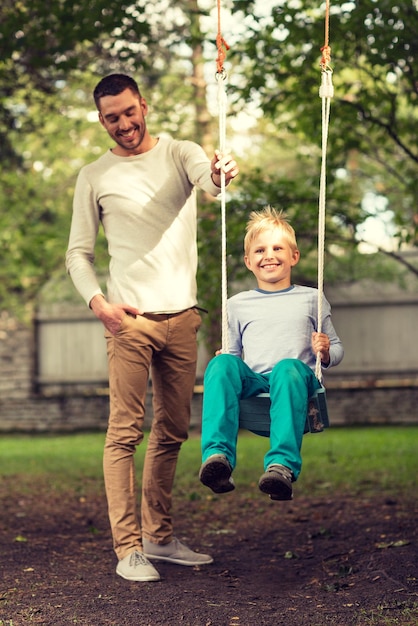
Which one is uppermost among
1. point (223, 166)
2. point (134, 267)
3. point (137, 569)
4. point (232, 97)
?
point (232, 97)

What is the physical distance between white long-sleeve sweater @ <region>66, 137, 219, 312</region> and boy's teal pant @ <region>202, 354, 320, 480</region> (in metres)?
0.65

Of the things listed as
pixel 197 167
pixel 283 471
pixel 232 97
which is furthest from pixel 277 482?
pixel 232 97

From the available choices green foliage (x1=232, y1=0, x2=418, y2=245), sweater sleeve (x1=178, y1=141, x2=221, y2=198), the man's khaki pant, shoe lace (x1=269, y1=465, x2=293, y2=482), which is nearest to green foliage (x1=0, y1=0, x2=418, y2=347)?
green foliage (x1=232, y1=0, x2=418, y2=245)

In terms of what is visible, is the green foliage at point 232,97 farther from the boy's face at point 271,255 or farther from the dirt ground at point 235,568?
the boy's face at point 271,255

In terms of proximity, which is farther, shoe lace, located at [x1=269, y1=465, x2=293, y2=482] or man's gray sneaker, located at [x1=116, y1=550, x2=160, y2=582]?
man's gray sneaker, located at [x1=116, y1=550, x2=160, y2=582]

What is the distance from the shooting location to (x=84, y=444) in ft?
40.8

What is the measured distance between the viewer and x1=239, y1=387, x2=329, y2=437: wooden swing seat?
3855mm

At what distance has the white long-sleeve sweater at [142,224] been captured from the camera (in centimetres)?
430

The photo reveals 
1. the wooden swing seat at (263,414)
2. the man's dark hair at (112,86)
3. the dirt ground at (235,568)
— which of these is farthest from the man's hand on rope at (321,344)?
the man's dark hair at (112,86)

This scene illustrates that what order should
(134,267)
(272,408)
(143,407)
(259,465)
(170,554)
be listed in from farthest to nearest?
(259,465)
(170,554)
(143,407)
(134,267)
(272,408)

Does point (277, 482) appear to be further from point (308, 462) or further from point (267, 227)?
point (308, 462)

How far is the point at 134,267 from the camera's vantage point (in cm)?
430

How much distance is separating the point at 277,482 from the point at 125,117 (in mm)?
1799

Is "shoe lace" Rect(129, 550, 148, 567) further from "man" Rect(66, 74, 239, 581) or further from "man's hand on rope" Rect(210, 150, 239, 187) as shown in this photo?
"man's hand on rope" Rect(210, 150, 239, 187)
